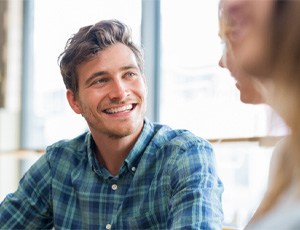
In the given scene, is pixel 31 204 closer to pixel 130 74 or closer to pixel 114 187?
pixel 114 187

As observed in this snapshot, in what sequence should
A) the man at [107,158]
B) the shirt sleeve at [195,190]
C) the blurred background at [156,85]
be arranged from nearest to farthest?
the shirt sleeve at [195,190] < the man at [107,158] < the blurred background at [156,85]

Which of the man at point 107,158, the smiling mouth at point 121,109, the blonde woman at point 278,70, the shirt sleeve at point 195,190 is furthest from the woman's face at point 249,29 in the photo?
the smiling mouth at point 121,109

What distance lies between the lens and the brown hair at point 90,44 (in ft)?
5.37

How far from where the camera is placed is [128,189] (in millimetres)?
1541

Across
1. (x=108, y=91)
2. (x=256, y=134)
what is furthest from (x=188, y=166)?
(x=256, y=134)

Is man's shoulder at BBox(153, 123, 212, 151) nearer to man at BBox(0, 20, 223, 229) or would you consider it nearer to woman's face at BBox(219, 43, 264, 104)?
man at BBox(0, 20, 223, 229)

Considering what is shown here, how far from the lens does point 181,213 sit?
1258mm

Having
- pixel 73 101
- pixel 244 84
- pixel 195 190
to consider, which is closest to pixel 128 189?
pixel 195 190

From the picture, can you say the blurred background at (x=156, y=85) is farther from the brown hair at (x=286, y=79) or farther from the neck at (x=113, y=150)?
the brown hair at (x=286, y=79)

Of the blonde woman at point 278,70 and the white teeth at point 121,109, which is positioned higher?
the blonde woman at point 278,70

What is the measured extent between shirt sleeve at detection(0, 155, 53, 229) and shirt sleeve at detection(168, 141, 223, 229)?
1.78ft

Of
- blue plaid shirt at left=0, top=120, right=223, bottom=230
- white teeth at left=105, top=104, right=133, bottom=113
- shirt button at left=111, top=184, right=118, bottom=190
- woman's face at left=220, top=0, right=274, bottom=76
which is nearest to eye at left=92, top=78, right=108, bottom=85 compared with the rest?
white teeth at left=105, top=104, right=133, bottom=113

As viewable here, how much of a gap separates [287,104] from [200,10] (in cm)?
204

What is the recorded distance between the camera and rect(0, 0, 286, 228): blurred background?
2246 millimetres
